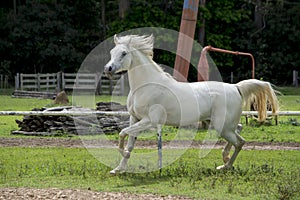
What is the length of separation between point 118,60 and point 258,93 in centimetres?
253

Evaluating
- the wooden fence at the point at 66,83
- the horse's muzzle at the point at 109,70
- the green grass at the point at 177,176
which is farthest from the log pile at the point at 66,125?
the wooden fence at the point at 66,83

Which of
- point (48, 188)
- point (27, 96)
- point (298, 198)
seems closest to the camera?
point (298, 198)

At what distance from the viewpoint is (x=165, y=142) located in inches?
560

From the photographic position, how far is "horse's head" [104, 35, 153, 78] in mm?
9328

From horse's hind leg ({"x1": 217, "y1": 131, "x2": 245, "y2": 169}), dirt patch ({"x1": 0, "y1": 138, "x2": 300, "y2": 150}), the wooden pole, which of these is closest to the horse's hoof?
horse's hind leg ({"x1": 217, "y1": 131, "x2": 245, "y2": 169})

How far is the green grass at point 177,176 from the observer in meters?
8.30

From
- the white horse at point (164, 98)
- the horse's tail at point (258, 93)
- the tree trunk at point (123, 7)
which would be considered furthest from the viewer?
the tree trunk at point (123, 7)

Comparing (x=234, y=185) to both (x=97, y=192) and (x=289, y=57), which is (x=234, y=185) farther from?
(x=289, y=57)

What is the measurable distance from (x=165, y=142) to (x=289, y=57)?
28.3m

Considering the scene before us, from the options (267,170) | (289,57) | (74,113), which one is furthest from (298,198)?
(289,57)

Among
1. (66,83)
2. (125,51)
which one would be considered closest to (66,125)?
(125,51)

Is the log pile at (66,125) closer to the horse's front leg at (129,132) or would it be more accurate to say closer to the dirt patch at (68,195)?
the horse's front leg at (129,132)

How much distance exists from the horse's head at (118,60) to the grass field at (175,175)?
1530 millimetres

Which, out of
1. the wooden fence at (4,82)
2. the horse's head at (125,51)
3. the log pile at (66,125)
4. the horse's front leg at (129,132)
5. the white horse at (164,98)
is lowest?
the wooden fence at (4,82)
